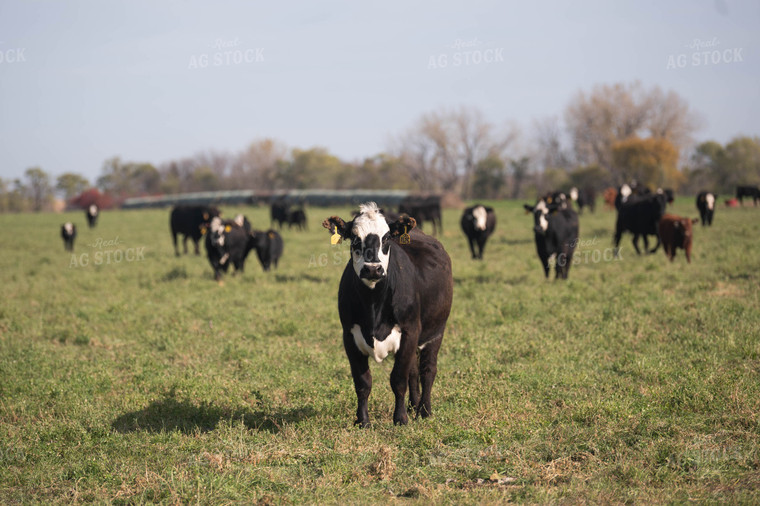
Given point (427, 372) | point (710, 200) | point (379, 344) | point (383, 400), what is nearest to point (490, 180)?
point (710, 200)

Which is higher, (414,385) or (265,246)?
(265,246)

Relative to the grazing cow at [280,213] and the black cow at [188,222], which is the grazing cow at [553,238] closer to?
the black cow at [188,222]

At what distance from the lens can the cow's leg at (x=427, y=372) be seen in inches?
239

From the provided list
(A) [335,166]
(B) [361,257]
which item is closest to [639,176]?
(A) [335,166]

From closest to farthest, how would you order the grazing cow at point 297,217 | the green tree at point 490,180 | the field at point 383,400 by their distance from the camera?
the field at point 383,400, the grazing cow at point 297,217, the green tree at point 490,180

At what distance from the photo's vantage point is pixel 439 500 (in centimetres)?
434

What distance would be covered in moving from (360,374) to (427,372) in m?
0.82

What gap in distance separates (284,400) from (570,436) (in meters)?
2.91

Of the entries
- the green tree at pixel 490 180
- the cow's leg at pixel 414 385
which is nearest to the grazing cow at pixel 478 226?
the cow's leg at pixel 414 385

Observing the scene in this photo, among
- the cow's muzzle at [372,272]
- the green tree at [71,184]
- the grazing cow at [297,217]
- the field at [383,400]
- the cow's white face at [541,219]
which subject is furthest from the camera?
the green tree at [71,184]

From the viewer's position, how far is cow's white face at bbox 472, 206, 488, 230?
722 inches

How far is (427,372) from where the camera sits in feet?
20.4

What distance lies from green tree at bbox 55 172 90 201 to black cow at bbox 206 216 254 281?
359ft

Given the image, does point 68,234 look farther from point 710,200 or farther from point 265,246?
point 710,200
